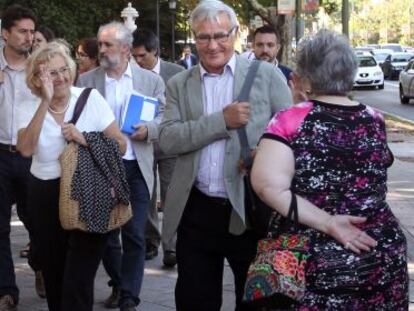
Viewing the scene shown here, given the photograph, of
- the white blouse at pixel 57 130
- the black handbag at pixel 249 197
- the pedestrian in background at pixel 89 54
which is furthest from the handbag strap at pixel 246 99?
the pedestrian in background at pixel 89 54

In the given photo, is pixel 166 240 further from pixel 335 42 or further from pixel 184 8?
pixel 184 8

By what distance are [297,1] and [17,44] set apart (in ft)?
65.0

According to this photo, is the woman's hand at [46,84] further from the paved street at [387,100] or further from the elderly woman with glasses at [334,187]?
the paved street at [387,100]

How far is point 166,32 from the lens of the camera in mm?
49562

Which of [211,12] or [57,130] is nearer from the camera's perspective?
[211,12]

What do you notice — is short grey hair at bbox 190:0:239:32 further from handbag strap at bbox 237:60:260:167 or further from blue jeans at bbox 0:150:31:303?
blue jeans at bbox 0:150:31:303

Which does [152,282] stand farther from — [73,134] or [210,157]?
[210,157]

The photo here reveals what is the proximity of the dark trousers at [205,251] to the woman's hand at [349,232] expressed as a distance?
1140mm

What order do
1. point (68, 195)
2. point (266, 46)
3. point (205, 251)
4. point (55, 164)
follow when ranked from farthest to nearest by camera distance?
point (266, 46) → point (55, 164) → point (68, 195) → point (205, 251)

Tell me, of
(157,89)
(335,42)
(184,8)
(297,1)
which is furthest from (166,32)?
(335,42)

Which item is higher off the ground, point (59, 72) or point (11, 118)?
point (59, 72)

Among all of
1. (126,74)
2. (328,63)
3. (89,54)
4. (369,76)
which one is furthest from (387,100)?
(328,63)

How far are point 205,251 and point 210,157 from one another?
46 cm

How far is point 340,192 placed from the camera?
3199mm
